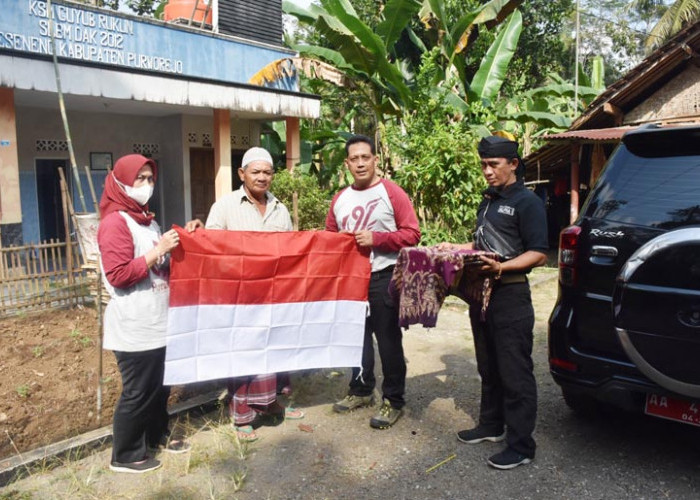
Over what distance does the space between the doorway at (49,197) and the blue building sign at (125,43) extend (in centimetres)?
210

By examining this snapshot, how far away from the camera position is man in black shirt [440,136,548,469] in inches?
131

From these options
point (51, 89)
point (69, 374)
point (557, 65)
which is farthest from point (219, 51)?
point (557, 65)

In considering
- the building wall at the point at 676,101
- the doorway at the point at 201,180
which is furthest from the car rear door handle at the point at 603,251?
the doorway at the point at 201,180

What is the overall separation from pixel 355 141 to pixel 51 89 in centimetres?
570

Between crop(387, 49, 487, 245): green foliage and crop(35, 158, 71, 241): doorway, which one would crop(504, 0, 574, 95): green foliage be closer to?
crop(387, 49, 487, 245): green foliage

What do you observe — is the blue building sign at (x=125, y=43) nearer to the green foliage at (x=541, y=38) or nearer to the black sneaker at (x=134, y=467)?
the black sneaker at (x=134, y=467)

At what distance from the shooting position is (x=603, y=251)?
328cm

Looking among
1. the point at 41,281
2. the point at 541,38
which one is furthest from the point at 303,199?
the point at 541,38

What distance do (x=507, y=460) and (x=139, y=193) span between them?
2.64m

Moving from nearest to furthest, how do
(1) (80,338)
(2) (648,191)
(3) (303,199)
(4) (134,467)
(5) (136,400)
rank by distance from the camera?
(2) (648,191), (5) (136,400), (4) (134,467), (1) (80,338), (3) (303,199)

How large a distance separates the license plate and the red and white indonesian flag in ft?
6.02

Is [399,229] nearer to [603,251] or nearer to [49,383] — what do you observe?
[603,251]

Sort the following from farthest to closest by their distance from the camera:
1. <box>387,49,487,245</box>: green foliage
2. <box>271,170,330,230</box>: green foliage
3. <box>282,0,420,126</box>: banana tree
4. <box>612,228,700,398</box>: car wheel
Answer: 1. <box>271,170,330,230</box>: green foliage
2. <box>282,0,420,126</box>: banana tree
3. <box>387,49,487,245</box>: green foliage
4. <box>612,228,700,398</box>: car wheel

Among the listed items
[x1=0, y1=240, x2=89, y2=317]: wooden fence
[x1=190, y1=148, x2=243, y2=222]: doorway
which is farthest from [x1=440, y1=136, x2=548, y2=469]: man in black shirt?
[x1=190, y1=148, x2=243, y2=222]: doorway
